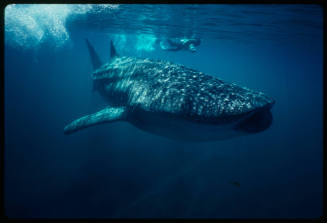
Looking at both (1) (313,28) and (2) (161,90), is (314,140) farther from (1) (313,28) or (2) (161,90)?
(2) (161,90)

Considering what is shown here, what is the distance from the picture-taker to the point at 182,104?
5.11 meters

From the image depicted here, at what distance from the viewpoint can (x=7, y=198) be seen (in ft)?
35.2

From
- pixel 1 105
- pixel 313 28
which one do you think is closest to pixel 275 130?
pixel 313 28

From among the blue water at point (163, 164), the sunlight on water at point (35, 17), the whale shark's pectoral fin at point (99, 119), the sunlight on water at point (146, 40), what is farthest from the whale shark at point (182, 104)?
the sunlight on water at point (146, 40)

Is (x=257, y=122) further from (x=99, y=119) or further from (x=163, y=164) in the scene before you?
(x=163, y=164)

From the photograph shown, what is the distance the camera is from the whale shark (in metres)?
4.50

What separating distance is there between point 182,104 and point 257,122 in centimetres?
163

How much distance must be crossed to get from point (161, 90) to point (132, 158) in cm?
898

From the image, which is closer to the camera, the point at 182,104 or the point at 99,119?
the point at 182,104

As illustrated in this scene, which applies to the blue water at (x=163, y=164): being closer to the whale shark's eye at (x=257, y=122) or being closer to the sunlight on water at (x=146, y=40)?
the whale shark's eye at (x=257, y=122)

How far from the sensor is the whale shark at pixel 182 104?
4500mm

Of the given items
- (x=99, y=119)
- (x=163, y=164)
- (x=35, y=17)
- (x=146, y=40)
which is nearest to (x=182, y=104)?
(x=99, y=119)

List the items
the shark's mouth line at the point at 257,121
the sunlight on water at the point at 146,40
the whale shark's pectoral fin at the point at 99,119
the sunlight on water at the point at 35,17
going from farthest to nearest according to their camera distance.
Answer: the sunlight on water at the point at 146,40, the sunlight on water at the point at 35,17, the whale shark's pectoral fin at the point at 99,119, the shark's mouth line at the point at 257,121

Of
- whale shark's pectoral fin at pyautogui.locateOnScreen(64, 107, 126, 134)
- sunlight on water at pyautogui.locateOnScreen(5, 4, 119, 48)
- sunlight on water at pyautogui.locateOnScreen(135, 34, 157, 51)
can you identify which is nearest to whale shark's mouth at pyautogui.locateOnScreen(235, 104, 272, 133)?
whale shark's pectoral fin at pyautogui.locateOnScreen(64, 107, 126, 134)
